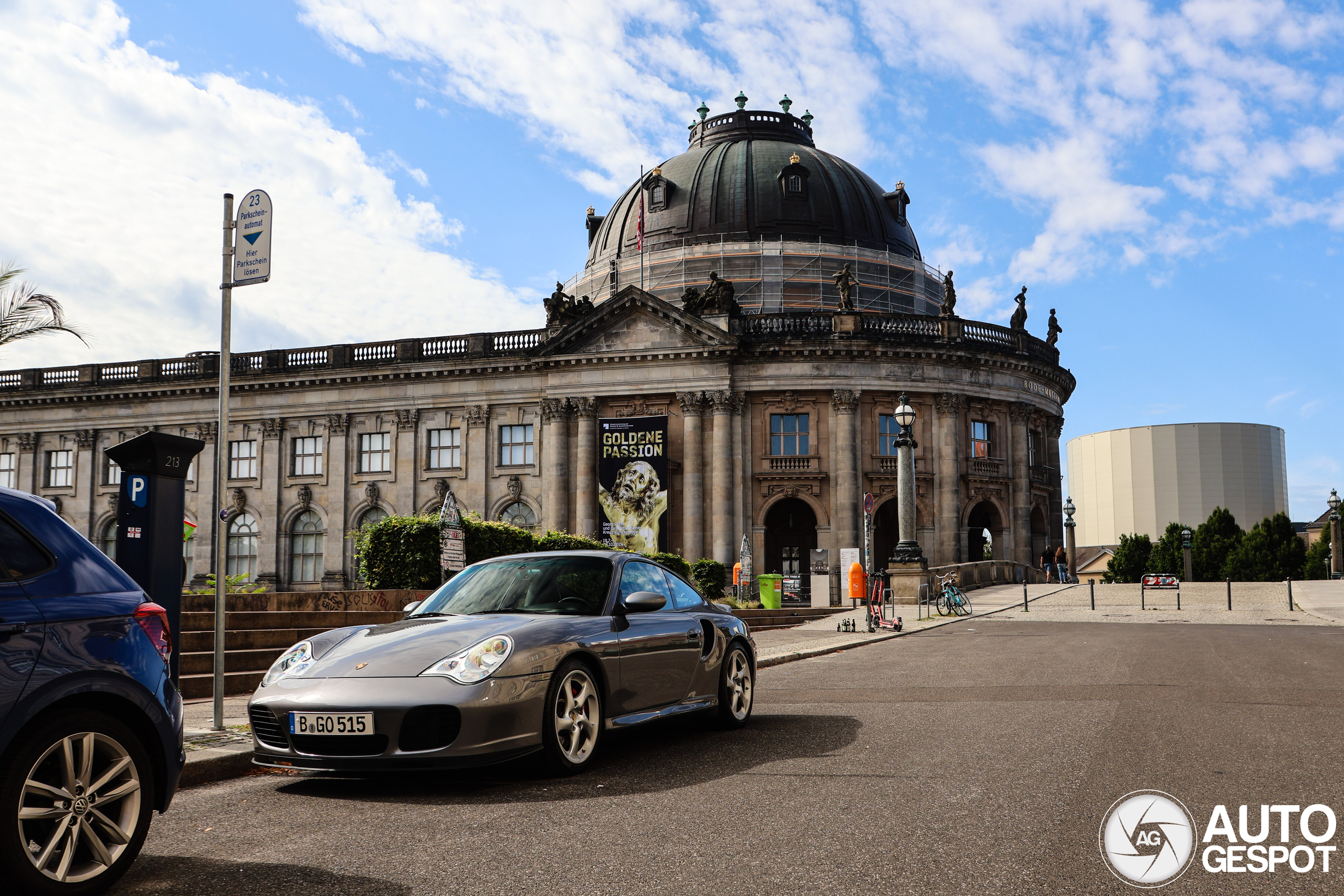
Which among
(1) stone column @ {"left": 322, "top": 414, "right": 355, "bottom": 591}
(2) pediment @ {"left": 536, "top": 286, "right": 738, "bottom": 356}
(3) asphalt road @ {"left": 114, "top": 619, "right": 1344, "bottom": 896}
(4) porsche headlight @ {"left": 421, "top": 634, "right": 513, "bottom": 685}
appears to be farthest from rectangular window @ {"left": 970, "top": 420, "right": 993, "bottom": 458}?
(4) porsche headlight @ {"left": 421, "top": 634, "right": 513, "bottom": 685}

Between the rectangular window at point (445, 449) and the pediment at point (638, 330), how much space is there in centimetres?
707

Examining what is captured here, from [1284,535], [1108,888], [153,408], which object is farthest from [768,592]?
[1284,535]

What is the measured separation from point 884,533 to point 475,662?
47.9 metres

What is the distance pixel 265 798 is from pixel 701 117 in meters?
69.3

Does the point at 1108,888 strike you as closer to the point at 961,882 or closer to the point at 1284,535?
the point at 961,882

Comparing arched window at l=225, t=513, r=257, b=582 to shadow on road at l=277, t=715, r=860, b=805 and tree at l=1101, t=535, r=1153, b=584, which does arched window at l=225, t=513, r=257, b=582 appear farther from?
tree at l=1101, t=535, r=1153, b=584

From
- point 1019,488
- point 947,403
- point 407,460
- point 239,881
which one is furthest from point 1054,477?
point 239,881

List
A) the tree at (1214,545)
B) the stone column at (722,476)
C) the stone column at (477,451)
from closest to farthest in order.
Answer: the stone column at (722,476), the stone column at (477,451), the tree at (1214,545)

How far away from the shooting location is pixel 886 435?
47781 millimetres

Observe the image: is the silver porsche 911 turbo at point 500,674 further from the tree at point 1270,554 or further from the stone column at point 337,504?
the tree at point 1270,554

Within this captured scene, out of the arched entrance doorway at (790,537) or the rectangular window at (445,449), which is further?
the arched entrance doorway at (790,537)

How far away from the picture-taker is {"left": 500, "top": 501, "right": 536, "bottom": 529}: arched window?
4981 cm

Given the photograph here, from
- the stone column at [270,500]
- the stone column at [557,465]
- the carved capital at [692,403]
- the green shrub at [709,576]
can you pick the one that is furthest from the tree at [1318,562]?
the stone column at [270,500]

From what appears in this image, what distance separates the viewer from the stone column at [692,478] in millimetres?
46188
